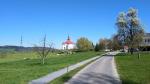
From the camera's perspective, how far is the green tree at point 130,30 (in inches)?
3452

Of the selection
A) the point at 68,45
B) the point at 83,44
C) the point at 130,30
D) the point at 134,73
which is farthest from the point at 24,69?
the point at 68,45

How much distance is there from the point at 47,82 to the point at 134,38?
7009cm

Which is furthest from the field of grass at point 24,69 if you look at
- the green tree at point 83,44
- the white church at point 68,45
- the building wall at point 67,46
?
the green tree at point 83,44

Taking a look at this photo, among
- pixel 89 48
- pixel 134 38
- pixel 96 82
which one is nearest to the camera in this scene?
pixel 96 82

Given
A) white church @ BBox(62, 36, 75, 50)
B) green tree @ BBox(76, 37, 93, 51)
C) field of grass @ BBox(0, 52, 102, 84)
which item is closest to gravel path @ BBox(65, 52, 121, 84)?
field of grass @ BBox(0, 52, 102, 84)

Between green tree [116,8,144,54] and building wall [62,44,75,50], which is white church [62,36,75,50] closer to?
building wall [62,44,75,50]

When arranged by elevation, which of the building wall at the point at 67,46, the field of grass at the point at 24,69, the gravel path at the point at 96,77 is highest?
the building wall at the point at 67,46

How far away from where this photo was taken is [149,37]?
141 m

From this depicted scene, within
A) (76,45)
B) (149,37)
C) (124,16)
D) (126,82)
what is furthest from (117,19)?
(76,45)

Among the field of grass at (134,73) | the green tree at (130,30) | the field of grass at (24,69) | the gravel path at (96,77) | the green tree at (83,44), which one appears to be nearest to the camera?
the gravel path at (96,77)

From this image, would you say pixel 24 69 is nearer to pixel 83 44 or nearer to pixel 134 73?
pixel 134 73

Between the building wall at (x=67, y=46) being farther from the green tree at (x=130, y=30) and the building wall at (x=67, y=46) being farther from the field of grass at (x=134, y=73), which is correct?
the field of grass at (x=134, y=73)

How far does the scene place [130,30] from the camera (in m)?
88.4

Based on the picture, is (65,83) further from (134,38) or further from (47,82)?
(134,38)
